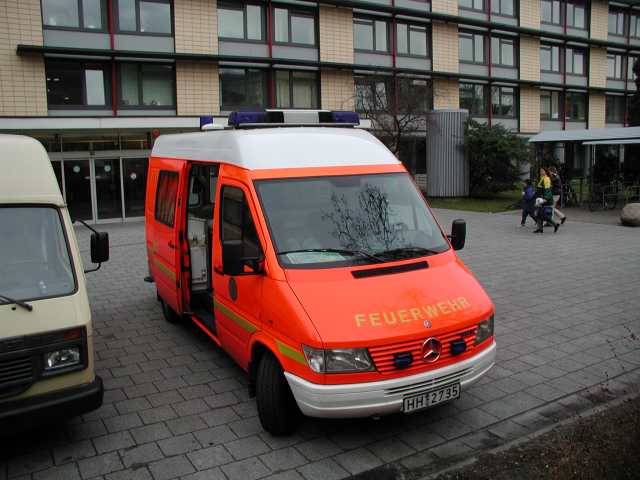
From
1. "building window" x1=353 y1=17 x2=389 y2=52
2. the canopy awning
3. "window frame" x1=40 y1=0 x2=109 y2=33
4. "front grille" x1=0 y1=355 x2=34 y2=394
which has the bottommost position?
"front grille" x1=0 y1=355 x2=34 y2=394

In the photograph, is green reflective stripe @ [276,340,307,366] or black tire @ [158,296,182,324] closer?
green reflective stripe @ [276,340,307,366]

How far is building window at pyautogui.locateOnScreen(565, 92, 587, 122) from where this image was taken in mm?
39312

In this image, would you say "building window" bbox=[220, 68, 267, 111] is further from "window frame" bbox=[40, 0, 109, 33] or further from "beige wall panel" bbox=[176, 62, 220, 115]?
"window frame" bbox=[40, 0, 109, 33]

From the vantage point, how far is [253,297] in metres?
5.37

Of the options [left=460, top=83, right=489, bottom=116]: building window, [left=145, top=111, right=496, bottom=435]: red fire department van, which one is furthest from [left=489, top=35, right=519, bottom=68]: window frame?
[left=145, top=111, right=496, bottom=435]: red fire department van

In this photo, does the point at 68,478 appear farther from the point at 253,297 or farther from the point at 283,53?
the point at 283,53

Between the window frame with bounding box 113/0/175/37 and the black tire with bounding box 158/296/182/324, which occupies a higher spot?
the window frame with bounding box 113/0/175/37

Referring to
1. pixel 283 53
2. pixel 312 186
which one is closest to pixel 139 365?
pixel 312 186

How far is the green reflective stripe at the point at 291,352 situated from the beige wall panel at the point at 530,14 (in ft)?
116

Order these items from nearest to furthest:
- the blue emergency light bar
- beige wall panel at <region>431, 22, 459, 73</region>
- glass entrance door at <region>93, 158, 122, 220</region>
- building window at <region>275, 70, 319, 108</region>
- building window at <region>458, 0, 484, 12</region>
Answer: the blue emergency light bar, glass entrance door at <region>93, 158, 122, 220</region>, building window at <region>275, 70, 319, 108</region>, beige wall panel at <region>431, 22, 459, 73</region>, building window at <region>458, 0, 484, 12</region>

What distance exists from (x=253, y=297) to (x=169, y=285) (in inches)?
116

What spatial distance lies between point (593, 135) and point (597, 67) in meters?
20.3

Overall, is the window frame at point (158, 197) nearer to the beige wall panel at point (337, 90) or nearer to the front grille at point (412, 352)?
the front grille at point (412, 352)

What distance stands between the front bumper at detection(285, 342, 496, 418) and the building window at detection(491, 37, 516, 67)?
110ft
